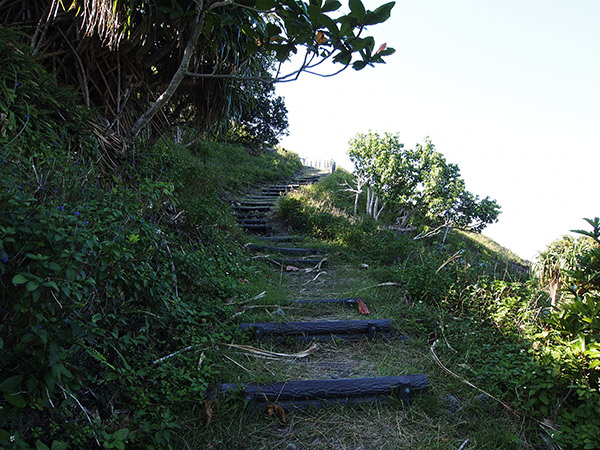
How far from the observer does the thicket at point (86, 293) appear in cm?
132

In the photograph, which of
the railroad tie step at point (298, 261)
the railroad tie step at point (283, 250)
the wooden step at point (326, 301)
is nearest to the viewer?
the wooden step at point (326, 301)

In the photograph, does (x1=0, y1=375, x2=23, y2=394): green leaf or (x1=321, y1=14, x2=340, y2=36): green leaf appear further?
(x1=321, y1=14, x2=340, y2=36): green leaf

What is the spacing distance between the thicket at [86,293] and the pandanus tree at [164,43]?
711mm

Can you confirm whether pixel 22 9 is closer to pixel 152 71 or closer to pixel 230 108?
pixel 152 71

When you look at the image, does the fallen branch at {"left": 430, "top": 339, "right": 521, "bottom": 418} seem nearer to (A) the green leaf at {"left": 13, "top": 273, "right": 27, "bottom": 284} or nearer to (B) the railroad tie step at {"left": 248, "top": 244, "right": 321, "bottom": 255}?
(A) the green leaf at {"left": 13, "top": 273, "right": 27, "bottom": 284}

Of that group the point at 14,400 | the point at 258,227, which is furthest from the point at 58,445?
the point at 258,227

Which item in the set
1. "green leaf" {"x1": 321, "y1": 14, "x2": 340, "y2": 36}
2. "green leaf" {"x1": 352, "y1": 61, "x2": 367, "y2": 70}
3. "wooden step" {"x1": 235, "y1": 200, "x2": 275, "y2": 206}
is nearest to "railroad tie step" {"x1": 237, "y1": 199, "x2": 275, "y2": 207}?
"wooden step" {"x1": 235, "y1": 200, "x2": 275, "y2": 206}

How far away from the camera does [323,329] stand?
3.06 m

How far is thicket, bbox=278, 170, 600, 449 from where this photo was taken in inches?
78.4

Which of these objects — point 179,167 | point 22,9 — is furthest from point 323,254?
point 22,9

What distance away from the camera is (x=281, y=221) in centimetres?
820

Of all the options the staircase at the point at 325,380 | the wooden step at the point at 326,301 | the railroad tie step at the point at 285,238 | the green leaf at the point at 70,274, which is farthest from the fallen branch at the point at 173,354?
the railroad tie step at the point at 285,238

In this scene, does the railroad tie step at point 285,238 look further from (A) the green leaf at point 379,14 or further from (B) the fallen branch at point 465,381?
(A) the green leaf at point 379,14

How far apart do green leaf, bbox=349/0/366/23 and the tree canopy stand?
816cm
